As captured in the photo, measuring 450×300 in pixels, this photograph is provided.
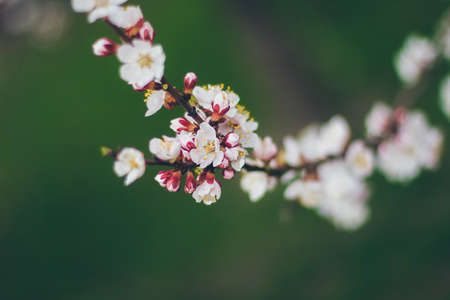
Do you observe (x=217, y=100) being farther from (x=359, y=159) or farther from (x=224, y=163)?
(x=359, y=159)

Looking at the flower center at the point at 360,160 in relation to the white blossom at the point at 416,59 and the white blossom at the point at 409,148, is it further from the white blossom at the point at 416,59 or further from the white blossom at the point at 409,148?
the white blossom at the point at 416,59

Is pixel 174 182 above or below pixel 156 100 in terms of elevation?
below

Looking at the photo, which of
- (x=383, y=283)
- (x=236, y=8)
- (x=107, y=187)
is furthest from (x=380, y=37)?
(x=107, y=187)

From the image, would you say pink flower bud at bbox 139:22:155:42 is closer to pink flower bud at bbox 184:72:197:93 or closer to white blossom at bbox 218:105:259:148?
pink flower bud at bbox 184:72:197:93

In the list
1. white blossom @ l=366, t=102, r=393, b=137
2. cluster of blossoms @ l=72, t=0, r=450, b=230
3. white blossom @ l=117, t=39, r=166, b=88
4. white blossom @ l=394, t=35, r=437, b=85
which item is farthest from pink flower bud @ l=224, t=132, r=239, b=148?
white blossom @ l=394, t=35, r=437, b=85

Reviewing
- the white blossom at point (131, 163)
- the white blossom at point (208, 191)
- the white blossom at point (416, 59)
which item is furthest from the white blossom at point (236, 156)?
the white blossom at point (416, 59)

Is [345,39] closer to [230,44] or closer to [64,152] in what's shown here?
[230,44]

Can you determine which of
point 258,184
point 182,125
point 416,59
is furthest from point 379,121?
point 182,125
